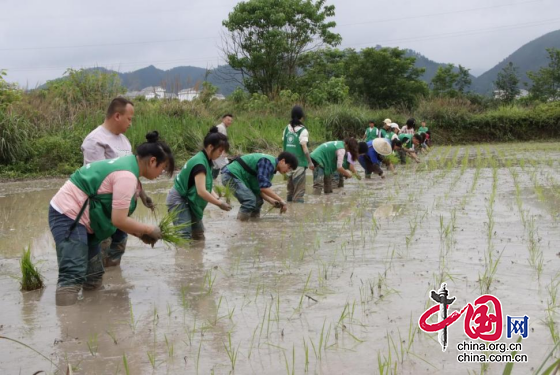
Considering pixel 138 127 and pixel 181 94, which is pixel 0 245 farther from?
pixel 181 94

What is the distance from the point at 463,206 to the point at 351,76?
114 ft

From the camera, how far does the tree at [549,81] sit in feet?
155

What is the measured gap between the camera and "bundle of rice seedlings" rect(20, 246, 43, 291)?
466 centimetres

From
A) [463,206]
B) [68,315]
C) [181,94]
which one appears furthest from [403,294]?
[181,94]

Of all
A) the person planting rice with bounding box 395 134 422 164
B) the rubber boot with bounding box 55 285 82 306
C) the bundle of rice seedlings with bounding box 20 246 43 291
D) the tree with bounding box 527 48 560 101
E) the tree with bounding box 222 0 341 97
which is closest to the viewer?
the rubber boot with bounding box 55 285 82 306

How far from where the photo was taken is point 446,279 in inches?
183

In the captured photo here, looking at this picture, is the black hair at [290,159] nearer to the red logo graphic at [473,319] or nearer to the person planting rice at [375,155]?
the red logo graphic at [473,319]

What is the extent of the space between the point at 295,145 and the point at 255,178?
212cm

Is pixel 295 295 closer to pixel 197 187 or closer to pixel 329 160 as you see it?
pixel 197 187

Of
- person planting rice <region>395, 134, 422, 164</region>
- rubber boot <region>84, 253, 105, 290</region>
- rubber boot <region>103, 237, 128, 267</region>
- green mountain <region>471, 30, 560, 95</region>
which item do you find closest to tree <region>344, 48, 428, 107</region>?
person planting rice <region>395, 134, 422, 164</region>

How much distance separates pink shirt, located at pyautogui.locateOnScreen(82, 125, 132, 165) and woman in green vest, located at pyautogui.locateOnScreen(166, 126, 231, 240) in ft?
2.82

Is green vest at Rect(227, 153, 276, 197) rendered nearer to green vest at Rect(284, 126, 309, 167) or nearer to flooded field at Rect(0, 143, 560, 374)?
flooded field at Rect(0, 143, 560, 374)

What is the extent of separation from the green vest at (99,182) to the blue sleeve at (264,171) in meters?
3.22

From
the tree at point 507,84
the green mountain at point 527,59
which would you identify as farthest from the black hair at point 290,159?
the green mountain at point 527,59
